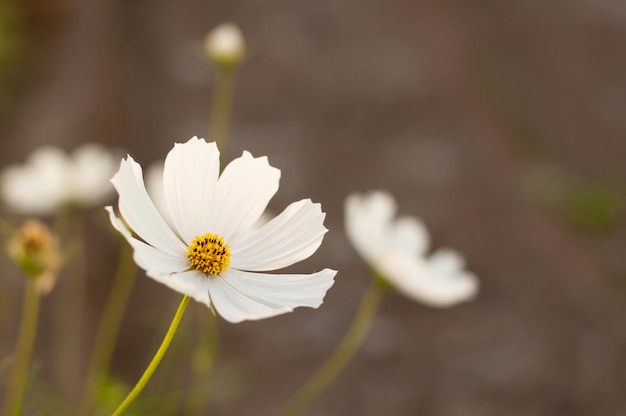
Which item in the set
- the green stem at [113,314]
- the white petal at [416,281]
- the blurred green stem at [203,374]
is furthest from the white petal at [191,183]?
the green stem at [113,314]

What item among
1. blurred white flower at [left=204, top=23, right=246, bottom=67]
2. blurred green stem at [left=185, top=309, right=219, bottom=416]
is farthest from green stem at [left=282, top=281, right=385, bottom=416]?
blurred white flower at [left=204, top=23, right=246, bottom=67]

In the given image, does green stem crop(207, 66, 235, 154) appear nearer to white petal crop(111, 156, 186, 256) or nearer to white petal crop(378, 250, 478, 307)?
white petal crop(378, 250, 478, 307)

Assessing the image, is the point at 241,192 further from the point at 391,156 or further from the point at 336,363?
the point at 391,156

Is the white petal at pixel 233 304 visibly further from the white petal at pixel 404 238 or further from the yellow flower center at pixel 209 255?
the white petal at pixel 404 238

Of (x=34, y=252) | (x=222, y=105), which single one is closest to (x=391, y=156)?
(x=222, y=105)

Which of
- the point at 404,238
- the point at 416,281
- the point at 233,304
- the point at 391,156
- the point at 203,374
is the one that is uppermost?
the point at 391,156
